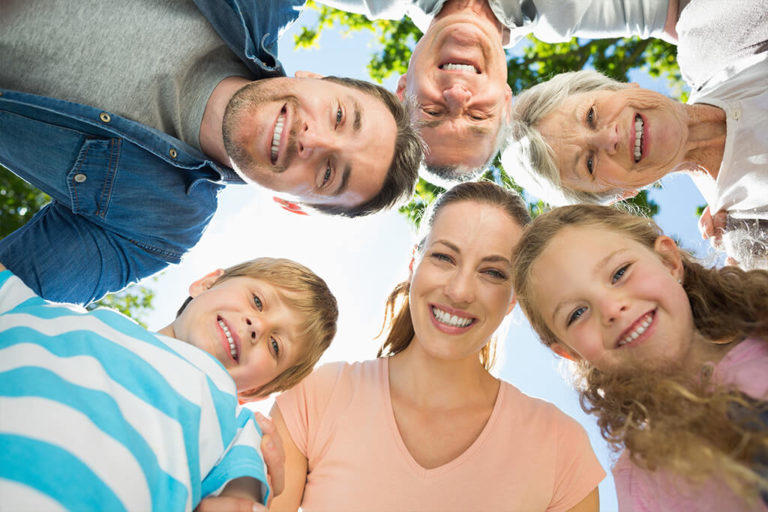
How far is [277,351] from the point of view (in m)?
3.44

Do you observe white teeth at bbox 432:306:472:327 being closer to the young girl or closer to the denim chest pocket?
the young girl

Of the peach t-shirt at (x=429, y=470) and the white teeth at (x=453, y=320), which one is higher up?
the white teeth at (x=453, y=320)

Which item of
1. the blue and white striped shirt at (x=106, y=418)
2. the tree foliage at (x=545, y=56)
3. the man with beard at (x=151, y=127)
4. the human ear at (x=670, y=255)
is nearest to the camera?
the blue and white striped shirt at (x=106, y=418)

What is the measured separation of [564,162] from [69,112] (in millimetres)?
3268

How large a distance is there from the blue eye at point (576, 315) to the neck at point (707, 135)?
193 centimetres

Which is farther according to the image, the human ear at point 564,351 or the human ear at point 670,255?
the human ear at point 564,351

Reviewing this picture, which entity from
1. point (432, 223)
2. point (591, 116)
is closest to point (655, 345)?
point (432, 223)

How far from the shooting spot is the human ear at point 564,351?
323 centimetres

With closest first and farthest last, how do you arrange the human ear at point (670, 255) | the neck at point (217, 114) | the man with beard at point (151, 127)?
the human ear at point (670, 255) < the man with beard at point (151, 127) < the neck at point (217, 114)

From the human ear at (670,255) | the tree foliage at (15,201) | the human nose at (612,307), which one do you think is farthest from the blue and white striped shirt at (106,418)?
the tree foliage at (15,201)

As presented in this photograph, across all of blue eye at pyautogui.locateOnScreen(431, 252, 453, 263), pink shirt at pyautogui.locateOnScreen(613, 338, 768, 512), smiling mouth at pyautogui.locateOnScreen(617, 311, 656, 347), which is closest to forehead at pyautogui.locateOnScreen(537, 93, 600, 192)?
blue eye at pyautogui.locateOnScreen(431, 252, 453, 263)

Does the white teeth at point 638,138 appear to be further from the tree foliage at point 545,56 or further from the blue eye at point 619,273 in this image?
the tree foliage at point 545,56

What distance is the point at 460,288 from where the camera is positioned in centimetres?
334

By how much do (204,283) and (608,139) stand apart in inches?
114
